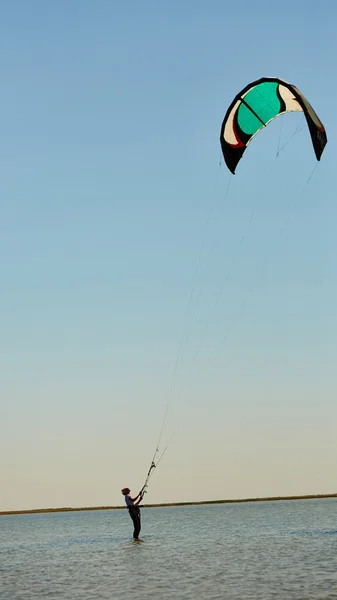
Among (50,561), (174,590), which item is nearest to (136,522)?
(50,561)

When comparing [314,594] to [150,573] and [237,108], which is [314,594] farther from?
[237,108]

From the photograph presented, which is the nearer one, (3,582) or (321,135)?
(321,135)

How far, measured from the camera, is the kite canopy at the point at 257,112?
16.3 meters

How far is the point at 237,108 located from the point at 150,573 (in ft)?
36.4

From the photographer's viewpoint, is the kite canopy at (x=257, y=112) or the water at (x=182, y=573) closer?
the water at (x=182, y=573)

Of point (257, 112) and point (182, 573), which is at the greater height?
point (257, 112)

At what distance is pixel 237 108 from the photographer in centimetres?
1819

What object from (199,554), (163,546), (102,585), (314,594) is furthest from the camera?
(163,546)

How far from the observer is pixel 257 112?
18078 millimetres

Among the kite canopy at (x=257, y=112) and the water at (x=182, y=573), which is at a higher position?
the kite canopy at (x=257, y=112)

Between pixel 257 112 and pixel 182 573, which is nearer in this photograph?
pixel 182 573

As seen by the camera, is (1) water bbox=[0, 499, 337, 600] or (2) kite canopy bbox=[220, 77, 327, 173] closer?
(1) water bbox=[0, 499, 337, 600]

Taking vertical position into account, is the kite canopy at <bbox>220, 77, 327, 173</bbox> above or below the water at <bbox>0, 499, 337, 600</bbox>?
above

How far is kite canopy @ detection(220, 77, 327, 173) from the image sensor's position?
16297 millimetres
